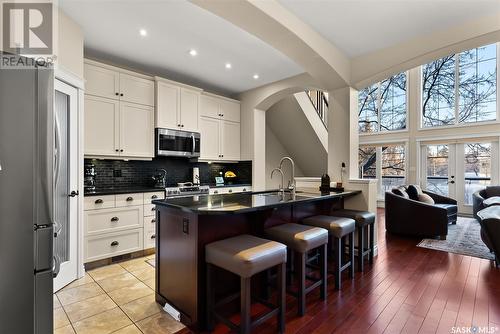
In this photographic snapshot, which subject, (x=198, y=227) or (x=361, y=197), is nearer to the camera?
(x=198, y=227)

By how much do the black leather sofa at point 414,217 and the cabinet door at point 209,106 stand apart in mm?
3570

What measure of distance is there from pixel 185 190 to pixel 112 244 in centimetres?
123

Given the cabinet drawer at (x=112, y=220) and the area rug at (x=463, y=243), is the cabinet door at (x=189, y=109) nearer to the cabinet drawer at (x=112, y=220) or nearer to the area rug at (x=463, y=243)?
the cabinet drawer at (x=112, y=220)

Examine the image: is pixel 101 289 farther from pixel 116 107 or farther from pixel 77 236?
pixel 116 107

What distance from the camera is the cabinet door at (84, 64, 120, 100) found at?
326 cm

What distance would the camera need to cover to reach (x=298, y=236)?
6.95 feet

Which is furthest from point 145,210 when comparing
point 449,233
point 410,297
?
point 449,233

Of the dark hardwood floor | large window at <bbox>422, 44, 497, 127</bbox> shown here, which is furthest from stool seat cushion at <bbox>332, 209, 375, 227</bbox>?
large window at <bbox>422, 44, 497, 127</bbox>

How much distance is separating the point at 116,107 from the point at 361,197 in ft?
11.8

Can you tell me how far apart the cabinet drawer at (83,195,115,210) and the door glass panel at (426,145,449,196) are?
749 centimetres

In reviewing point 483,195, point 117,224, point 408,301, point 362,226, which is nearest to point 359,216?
point 362,226

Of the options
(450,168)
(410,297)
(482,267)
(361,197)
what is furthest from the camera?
(450,168)

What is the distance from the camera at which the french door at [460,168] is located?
19.7 ft

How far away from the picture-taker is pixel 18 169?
1.11 m
